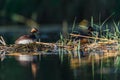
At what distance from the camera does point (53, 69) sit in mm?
10555

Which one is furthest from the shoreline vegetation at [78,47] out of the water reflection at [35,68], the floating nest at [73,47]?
the water reflection at [35,68]

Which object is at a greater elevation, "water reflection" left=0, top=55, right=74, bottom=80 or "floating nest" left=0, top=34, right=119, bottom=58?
"floating nest" left=0, top=34, right=119, bottom=58

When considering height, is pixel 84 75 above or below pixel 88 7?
below

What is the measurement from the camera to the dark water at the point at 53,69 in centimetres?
967

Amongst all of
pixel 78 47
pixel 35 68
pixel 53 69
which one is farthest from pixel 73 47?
pixel 53 69

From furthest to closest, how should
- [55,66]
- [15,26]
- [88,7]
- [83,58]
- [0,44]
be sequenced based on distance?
[15,26], [88,7], [0,44], [83,58], [55,66]

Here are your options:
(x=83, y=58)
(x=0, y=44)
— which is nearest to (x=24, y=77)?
(x=83, y=58)

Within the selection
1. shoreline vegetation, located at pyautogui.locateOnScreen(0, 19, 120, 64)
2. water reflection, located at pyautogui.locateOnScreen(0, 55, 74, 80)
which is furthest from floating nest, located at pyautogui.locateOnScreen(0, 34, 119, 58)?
water reflection, located at pyautogui.locateOnScreen(0, 55, 74, 80)

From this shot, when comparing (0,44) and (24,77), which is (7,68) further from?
(0,44)

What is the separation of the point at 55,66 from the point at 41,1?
12.3 m

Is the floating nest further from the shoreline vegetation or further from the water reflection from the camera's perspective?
the water reflection

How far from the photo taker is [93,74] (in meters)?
9.76

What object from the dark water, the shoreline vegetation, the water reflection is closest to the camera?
the dark water

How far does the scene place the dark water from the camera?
9672 mm
